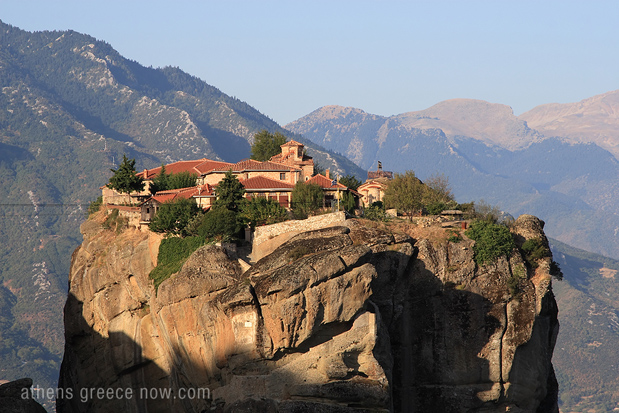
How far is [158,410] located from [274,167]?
29.4 m

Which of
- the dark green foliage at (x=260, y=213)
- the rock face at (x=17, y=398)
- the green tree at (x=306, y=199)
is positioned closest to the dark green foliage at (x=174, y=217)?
the dark green foliage at (x=260, y=213)

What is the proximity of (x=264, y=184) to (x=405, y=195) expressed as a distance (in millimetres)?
13695

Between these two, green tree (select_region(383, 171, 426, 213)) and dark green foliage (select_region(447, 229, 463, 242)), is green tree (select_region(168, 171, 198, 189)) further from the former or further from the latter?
dark green foliage (select_region(447, 229, 463, 242))

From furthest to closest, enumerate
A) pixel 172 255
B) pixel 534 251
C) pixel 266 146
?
1. pixel 266 146
2. pixel 534 251
3. pixel 172 255

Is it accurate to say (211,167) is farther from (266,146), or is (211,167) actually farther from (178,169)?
(266,146)

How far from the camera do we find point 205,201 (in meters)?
78.8

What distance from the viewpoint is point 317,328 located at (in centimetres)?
5647

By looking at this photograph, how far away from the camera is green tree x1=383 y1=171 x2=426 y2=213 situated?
8219 centimetres

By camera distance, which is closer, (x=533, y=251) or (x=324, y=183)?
(x=533, y=251)

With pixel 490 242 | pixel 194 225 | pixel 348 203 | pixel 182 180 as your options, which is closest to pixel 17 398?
Result: pixel 194 225

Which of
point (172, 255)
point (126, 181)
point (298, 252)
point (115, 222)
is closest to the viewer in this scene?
point (298, 252)

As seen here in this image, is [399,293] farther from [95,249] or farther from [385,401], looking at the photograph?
[95,249]

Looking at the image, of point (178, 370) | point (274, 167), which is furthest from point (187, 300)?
point (274, 167)

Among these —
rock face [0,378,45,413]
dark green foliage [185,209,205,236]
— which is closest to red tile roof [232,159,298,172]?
dark green foliage [185,209,205,236]
